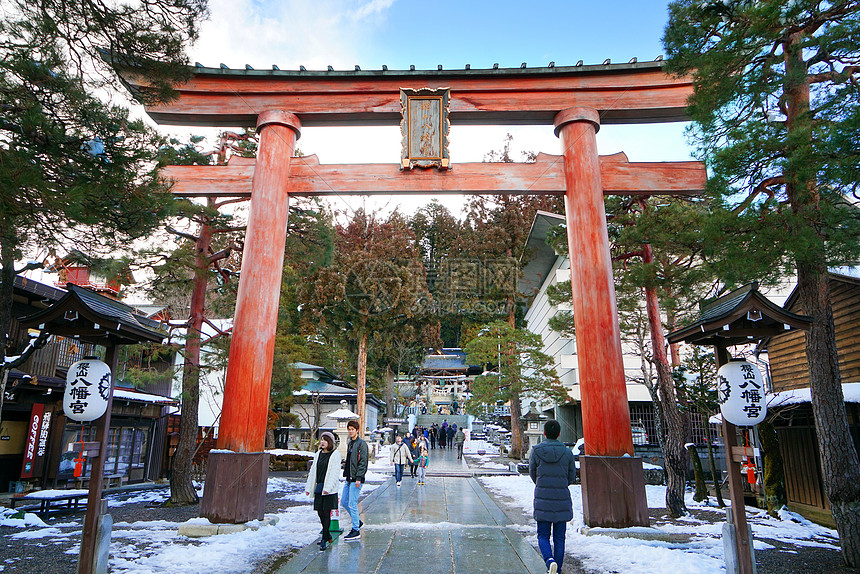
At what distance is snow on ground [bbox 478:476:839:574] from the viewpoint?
583cm

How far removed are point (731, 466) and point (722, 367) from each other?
1.14 metres

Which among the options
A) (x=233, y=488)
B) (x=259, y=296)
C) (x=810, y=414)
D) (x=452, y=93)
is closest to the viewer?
(x=233, y=488)

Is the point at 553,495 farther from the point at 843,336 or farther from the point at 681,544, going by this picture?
the point at 843,336

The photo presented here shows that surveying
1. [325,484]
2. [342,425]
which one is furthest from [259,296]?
[342,425]

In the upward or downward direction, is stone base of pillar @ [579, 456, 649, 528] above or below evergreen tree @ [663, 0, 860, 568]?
below

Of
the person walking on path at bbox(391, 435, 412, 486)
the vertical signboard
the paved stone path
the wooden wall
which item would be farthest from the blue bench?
the wooden wall

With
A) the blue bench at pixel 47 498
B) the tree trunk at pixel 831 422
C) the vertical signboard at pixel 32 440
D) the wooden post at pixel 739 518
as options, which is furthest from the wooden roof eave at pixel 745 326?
the vertical signboard at pixel 32 440

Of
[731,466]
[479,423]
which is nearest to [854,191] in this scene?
[731,466]

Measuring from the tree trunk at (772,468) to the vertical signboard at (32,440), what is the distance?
17.3 m

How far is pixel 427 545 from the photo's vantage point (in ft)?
22.3

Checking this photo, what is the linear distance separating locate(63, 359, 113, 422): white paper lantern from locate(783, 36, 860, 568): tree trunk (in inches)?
318

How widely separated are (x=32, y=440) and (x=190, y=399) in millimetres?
5200

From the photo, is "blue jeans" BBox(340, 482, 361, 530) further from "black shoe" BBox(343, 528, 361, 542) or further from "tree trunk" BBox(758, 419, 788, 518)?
"tree trunk" BBox(758, 419, 788, 518)

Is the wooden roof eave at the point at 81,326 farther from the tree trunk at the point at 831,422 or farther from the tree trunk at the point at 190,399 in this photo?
the tree trunk at the point at 831,422
